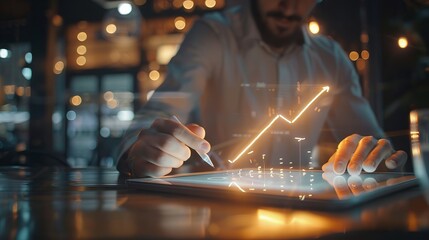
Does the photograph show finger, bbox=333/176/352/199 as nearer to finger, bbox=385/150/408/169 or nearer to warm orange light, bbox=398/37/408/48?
finger, bbox=385/150/408/169

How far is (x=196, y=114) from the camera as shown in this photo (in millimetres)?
1533

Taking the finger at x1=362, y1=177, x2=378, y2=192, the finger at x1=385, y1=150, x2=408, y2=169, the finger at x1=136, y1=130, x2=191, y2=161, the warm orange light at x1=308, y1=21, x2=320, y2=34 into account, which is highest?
the warm orange light at x1=308, y1=21, x2=320, y2=34

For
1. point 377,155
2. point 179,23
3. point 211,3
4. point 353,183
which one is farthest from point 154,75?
point 353,183

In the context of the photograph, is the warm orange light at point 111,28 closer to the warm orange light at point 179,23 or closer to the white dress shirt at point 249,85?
the warm orange light at point 179,23

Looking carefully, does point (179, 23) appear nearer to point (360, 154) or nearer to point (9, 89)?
point (9, 89)

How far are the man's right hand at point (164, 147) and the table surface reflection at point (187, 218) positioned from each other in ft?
0.56

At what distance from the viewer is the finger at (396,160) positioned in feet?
2.62

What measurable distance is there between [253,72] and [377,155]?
2.69 feet

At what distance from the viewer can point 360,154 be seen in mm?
735

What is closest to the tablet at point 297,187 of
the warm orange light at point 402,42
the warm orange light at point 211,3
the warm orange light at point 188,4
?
the warm orange light at point 402,42

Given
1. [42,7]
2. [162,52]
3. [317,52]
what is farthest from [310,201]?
[162,52]

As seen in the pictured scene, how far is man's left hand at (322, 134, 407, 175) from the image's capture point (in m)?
0.72

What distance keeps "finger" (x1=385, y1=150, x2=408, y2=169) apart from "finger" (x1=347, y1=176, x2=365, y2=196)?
138mm

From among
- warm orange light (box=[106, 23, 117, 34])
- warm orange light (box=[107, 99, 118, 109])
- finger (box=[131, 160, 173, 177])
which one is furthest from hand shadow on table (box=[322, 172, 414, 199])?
warm orange light (box=[107, 99, 118, 109])
